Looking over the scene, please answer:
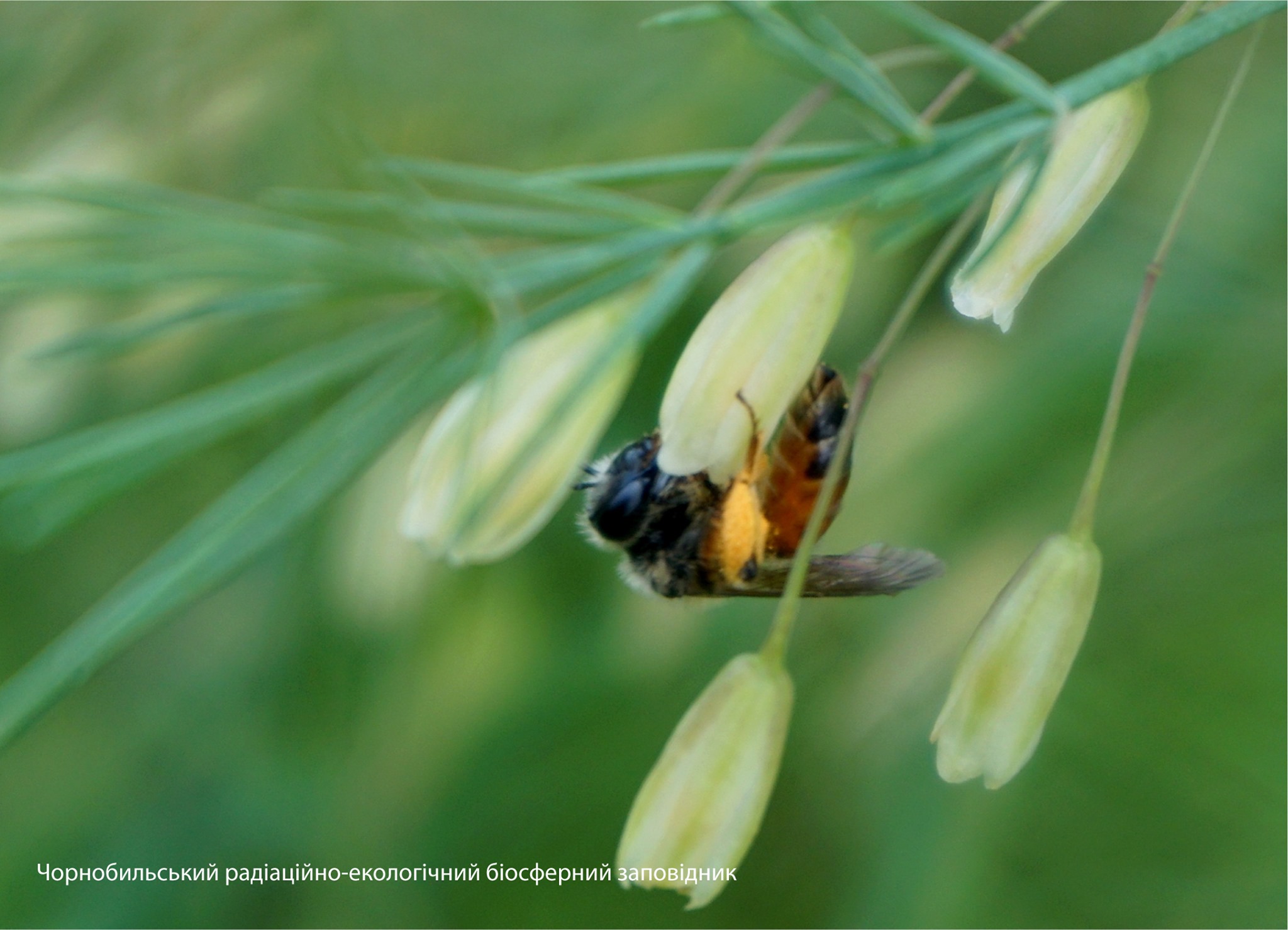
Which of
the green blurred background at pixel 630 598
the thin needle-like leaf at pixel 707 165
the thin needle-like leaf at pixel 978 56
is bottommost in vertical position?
the green blurred background at pixel 630 598

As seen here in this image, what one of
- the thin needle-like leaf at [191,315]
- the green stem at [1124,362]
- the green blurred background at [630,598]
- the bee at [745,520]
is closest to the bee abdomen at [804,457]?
the bee at [745,520]

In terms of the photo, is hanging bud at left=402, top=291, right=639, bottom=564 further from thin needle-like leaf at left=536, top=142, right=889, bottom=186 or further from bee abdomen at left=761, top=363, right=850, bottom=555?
bee abdomen at left=761, top=363, right=850, bottom=555

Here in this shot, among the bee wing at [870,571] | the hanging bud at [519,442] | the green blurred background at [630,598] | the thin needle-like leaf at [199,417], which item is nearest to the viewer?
the thin needle-like leaf at [199,417]

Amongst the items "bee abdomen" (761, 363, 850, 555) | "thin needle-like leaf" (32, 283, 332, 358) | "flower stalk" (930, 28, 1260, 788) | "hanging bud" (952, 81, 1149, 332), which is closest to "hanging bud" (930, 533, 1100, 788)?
"flower stalk" (930, 28, 1260, 788)

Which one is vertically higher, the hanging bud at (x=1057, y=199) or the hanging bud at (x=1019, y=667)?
the hanging bud at (x=1057, y=199)

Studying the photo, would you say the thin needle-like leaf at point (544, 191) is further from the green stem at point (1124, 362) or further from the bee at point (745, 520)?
the bee at point (745, 520)

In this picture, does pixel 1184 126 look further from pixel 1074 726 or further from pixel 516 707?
pixel 516 707

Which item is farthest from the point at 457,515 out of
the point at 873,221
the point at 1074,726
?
the point at 1074,726
